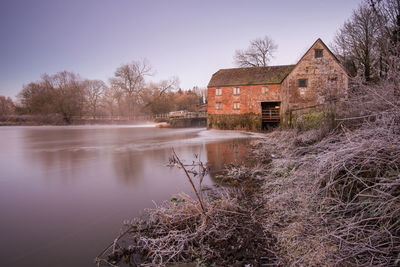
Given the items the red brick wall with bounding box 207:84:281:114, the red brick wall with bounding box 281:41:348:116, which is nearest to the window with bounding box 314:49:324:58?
the red brick wall with bounding box 281:41:348:116

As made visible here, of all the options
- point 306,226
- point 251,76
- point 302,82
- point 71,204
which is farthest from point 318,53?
point 71,204

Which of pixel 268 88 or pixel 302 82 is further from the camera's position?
pixel 268 88

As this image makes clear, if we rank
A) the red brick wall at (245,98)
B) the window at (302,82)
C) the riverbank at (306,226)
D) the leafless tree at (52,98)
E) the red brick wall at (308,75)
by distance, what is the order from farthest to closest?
the leafless tree at (52,98), the red brick wall at (245,98), the window at (302,82), the red brick wall at (308,75), the riverbank at (306,226)

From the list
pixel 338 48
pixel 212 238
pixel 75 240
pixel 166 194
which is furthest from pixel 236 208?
pixel 338 48

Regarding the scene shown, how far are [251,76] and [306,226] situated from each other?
89.3 ft

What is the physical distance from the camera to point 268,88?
26.5m

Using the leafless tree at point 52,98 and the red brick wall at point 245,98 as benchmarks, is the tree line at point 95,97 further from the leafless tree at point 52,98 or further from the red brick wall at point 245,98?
Result: the red brick wall at point 245,98

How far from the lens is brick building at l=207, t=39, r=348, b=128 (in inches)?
844

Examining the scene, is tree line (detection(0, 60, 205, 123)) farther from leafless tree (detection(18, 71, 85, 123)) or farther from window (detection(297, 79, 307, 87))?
window (detection(297, 79, 307, 87))

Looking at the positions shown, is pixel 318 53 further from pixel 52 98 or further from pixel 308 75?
pixel 52 98

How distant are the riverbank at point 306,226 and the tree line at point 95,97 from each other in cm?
4934

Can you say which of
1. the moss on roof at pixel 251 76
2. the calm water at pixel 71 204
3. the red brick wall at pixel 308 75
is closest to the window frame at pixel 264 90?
the moss on roof at pixel 251 76

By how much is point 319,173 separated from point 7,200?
22.3ft

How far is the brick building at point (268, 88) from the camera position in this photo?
70.3ft
